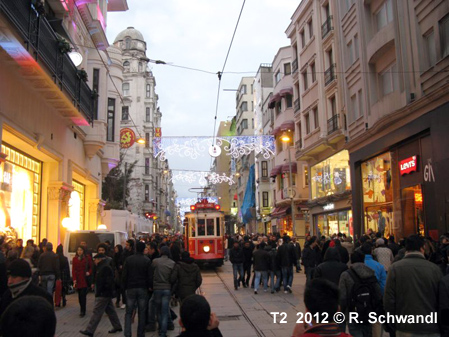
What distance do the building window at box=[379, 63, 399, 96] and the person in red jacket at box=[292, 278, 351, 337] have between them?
1559 centimetres

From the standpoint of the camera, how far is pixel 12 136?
43.4 ft

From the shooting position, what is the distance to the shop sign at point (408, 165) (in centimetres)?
1636

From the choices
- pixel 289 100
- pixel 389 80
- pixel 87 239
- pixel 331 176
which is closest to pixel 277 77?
pixel 289 100

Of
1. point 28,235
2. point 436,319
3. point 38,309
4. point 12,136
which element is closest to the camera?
point 38,309

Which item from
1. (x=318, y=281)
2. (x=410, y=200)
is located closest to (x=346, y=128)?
(x=410, y=200)

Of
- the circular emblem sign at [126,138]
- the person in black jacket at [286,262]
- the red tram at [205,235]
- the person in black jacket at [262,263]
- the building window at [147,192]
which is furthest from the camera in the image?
the building window at [147,192]

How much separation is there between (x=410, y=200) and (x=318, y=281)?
48.3ft

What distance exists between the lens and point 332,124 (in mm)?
25578

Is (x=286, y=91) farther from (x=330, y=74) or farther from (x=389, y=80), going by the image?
(x=389, y=80)

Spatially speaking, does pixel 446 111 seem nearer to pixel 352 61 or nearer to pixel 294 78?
pixel 352 61

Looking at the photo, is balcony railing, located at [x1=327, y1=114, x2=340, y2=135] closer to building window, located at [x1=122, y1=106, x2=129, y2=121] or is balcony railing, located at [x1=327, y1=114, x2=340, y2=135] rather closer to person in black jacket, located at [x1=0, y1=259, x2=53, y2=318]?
person in black jacket, located at [x1=0, y1=259, x2=53, y2=318]

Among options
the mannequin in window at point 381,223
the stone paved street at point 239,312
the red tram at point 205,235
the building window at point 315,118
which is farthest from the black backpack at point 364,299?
the building window at point 315,118

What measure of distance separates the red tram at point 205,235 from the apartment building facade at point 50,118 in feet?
17.2

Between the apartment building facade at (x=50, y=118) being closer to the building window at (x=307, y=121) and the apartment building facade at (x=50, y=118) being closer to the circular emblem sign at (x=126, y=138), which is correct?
the circular emblem sign at (x=126, y=138)
